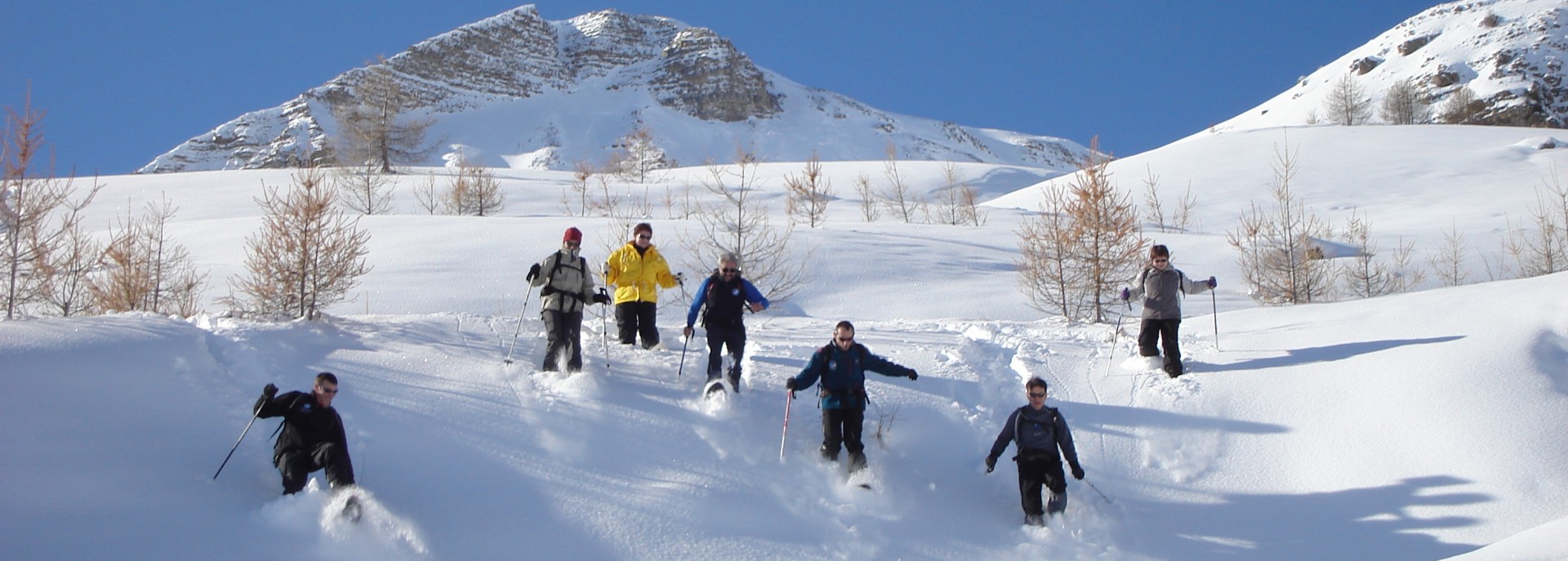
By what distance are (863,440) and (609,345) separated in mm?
3426

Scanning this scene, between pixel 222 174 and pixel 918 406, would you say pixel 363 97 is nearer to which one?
pixel 222 174

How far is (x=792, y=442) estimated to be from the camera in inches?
305

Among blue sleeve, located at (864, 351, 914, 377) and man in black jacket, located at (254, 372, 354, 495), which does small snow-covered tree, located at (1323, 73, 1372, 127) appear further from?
man in black jacket, located at (254, 372, 354, 495)

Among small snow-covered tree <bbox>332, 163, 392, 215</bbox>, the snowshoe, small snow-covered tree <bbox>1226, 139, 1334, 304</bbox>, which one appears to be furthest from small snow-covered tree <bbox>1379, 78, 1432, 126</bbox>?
the snowshoe

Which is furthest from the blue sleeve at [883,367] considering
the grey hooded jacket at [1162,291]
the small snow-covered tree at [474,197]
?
the small snow-covered tree at [474,197]

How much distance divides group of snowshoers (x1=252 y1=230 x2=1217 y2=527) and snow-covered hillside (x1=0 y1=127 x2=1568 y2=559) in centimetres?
23

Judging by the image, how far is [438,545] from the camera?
6012 millimetres

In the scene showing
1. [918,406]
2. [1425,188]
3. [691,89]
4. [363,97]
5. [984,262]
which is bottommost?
[918,406]

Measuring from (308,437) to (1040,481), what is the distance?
526cm

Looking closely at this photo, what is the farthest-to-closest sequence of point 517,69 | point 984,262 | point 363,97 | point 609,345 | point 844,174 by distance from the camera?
point 517,69 < point 844,174 < point 363,97 < point 984,262 < point 609,345

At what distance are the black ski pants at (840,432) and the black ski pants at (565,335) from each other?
2.71 metres

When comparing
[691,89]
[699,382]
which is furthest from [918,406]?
[691,89]

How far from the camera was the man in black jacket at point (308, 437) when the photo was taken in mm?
6121

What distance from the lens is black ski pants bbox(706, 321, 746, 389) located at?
27.7 ft
